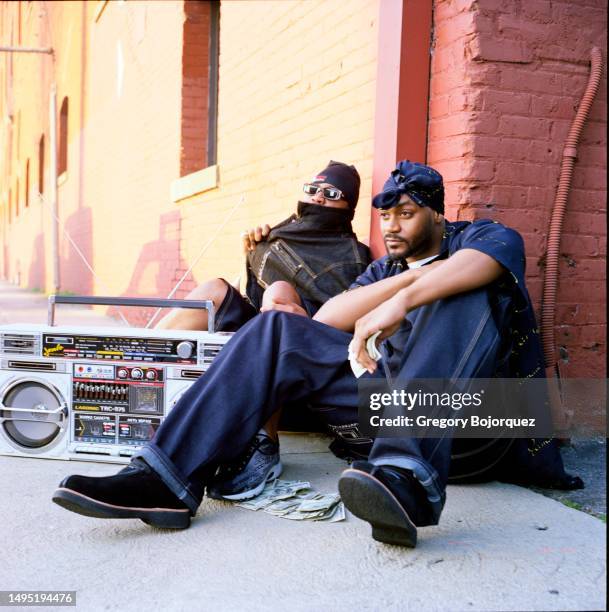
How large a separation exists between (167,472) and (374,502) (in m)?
0.60

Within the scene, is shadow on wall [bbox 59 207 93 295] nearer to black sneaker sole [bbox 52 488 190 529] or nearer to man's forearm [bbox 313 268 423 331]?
man's forearm [bbox 313 268 423 331]

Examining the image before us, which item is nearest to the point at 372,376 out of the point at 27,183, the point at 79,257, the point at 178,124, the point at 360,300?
the point at 360,300

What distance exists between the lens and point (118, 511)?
6.35 feet

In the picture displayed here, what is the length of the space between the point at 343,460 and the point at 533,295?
1.06 m

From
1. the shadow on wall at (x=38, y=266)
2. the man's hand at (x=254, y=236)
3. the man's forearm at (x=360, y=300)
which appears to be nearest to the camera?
the man's forearm at (x=360, y=300)

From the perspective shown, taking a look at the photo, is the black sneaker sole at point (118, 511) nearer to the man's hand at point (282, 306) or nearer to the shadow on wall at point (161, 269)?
the man's hand at point (282, 306)

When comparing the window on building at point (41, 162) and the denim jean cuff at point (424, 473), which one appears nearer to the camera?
the denim jean cuff at point (424, 473)

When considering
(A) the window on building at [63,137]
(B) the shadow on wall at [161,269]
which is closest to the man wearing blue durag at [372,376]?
(B) the shadow on wall at [161,269]

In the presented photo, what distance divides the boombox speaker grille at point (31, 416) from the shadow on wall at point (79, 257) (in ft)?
23.4

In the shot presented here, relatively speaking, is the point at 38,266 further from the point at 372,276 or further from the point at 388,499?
the point at 388,499

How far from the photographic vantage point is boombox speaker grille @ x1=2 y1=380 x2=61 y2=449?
2668 millimetres

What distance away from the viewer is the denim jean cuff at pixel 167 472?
199cm

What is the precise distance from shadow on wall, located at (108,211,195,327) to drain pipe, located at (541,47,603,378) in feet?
11.4

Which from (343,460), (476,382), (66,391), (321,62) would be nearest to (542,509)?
(476,382)
